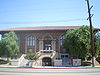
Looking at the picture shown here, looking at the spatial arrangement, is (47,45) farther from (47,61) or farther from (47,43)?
(47,61)

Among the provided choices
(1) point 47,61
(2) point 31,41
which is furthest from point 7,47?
(1) point 47,61

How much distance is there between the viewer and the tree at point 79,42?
Answer: 32.9m

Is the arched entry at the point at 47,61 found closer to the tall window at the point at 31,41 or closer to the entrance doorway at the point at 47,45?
the entrance doorway at the point at 47,45

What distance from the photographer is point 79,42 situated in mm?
32844

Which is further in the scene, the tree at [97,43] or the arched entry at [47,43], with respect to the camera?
the arched entry at [47,43]

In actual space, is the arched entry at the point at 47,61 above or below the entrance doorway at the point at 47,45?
below

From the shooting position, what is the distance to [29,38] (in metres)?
43.2

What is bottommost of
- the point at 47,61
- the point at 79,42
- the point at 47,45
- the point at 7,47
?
the point at 47,61

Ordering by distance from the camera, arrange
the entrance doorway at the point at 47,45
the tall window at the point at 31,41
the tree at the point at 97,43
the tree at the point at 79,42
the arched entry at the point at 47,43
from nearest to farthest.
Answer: the tree at the point at 79,42 < the tree at the point at 97,43 < the arched entry at the point at 47,43 < the tall window at the point at 31,41 < the entrance doorway at the point at 47,45

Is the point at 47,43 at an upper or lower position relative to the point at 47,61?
upper

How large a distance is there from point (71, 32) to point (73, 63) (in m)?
7.63

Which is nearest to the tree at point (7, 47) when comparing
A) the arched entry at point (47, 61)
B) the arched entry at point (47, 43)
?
the arched entry at point (47, 61)

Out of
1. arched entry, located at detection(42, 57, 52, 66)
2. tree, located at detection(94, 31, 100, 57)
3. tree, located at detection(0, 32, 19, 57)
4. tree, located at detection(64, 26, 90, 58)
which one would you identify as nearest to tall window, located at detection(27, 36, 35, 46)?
arched entry, located at detection(42, 57, 52, 66)

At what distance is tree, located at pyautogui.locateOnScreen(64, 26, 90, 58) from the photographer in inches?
1296
